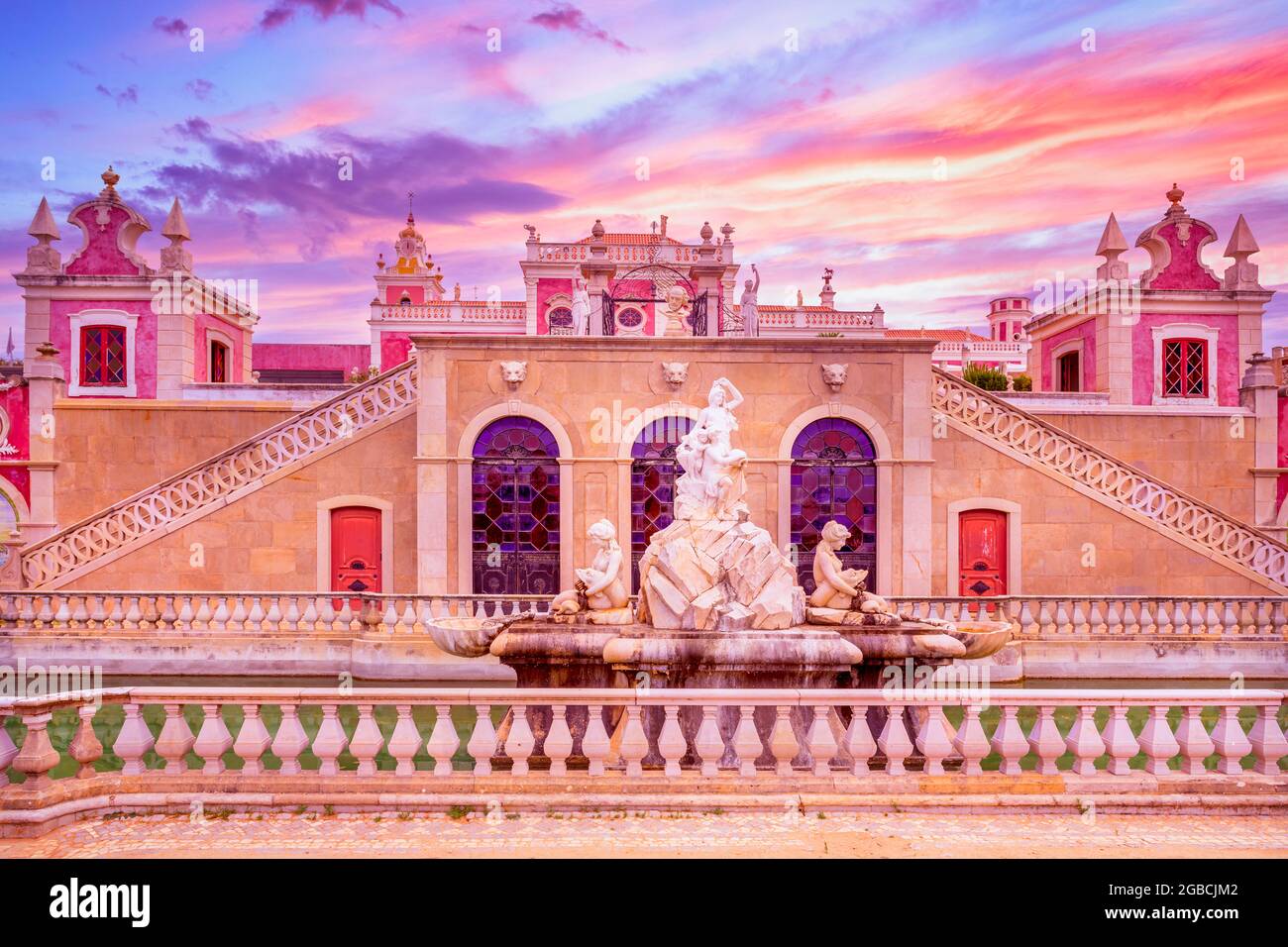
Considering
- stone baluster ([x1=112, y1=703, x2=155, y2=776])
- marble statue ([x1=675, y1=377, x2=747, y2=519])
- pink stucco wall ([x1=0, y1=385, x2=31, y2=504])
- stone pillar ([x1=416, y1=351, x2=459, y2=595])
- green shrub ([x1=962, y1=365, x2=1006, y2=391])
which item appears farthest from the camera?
green shrub ([x1=962, y1=365, x2=1006, y2=391])

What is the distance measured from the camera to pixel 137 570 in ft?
53.3

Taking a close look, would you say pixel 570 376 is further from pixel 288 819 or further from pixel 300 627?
pixel 288 819

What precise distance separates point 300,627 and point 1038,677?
12.7m

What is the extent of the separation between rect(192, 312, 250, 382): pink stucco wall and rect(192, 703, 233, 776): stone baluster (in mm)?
21444

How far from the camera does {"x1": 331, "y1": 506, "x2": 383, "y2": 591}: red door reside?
16.9 meters

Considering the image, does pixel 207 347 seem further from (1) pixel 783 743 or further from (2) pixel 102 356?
(1) pixel 783 743

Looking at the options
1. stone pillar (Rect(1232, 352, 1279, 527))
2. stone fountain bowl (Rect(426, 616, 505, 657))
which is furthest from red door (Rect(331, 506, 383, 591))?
stone pillar (Rect(1232, 352, 1279, 527))

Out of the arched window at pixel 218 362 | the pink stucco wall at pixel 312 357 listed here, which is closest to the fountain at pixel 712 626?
the arched window at pixel 218 362

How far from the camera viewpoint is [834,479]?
16609 millimetres

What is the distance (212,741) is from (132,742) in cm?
62

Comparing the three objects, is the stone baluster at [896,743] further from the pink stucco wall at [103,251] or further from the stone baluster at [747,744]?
the pink stucco wall at [103,251]

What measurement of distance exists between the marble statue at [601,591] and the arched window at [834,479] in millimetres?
8605

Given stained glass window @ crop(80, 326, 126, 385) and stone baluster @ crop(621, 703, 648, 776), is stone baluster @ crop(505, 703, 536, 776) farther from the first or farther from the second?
stained glass window @ crop(80, 326, 126, 385)

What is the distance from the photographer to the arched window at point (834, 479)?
1658 centimetres
